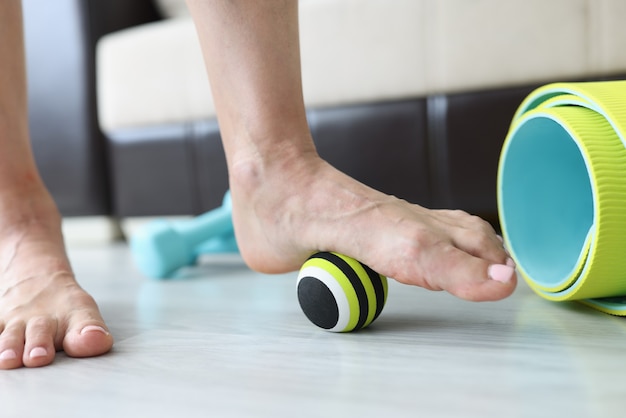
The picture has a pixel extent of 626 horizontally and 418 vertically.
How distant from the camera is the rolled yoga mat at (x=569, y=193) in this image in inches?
25.9

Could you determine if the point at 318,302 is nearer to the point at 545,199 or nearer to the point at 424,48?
the point at 545,199

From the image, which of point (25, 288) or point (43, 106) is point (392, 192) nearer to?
point (25, 288)

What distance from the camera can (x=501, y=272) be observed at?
2.02 ft

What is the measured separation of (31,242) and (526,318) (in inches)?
22.9

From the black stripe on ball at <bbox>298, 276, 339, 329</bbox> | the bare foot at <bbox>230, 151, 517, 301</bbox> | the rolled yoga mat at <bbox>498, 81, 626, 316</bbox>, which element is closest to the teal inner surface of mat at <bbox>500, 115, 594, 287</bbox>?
the rolled yoga mat at <bbox>498, 81, 626, 316</bbox>

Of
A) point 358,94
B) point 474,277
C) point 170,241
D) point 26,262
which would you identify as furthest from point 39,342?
point 358,94

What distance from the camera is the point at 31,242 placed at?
0.84 m

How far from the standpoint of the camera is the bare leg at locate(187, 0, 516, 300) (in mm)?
702

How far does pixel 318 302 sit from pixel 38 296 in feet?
1.02

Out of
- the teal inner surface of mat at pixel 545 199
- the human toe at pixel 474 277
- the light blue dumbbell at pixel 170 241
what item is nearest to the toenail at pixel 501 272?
the human toe at pixel 474 277

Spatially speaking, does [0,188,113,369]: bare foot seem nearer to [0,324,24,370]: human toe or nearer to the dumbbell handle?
[0,324,24,370]: human toe

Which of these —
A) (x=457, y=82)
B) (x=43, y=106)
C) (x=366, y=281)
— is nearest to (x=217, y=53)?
(x=366, y=281)

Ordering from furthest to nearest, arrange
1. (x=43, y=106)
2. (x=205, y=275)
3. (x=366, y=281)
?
(x=43, y=106) < (x=205, y=275) < (x=366, y=281)

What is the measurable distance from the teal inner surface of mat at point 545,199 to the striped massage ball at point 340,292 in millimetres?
244
